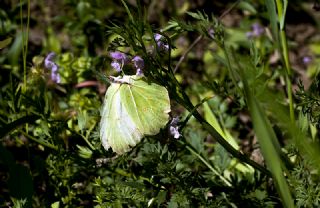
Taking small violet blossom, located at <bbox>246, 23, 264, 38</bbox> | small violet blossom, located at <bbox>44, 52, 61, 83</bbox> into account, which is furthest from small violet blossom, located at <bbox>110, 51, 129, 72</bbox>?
small violet blossom, located at <bbox>246, 23, 264, 38</bbox>

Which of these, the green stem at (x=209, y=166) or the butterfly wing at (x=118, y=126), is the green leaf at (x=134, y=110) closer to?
the butterfly wing at (x=118, y=126)

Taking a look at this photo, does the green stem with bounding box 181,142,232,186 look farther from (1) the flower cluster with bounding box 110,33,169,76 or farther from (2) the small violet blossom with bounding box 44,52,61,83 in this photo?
(2) the small violet blossom with bounding box 44,52,61,83

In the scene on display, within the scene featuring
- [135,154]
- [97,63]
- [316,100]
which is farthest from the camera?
[97,63]

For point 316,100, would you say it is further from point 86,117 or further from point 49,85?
point 49,85

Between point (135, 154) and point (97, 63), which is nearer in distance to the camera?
point (135, 154)

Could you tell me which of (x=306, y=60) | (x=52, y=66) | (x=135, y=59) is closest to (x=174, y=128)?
(x=135, y=59)

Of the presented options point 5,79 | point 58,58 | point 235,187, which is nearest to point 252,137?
point 235,187
